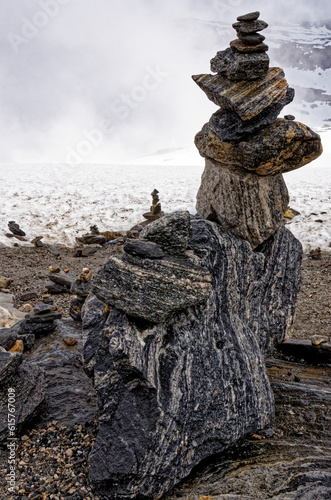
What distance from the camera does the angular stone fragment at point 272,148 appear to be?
705 cm

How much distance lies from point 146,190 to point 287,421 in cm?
2154

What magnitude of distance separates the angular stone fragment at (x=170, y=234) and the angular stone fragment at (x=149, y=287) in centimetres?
38

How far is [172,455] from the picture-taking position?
5.16 m

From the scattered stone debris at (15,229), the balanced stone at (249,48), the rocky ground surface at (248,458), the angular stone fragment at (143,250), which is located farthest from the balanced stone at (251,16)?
the scattered stone debris at (15,229)

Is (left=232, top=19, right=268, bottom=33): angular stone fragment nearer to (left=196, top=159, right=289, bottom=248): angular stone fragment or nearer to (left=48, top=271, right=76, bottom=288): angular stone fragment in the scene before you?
(left=196, top=159, right=289, bottom=248): angular stone fragment

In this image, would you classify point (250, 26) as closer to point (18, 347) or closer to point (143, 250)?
point (143, 250)

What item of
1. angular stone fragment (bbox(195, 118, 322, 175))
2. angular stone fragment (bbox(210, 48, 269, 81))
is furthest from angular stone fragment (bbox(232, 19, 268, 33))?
angular stone fragment (bbox(195, 118, 322, 175))

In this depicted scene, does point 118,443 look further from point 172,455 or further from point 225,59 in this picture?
point 225,59

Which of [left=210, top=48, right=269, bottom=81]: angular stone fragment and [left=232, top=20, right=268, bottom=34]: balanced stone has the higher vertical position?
[left=232, top=20, right=268, bottom=34]: balanced stone

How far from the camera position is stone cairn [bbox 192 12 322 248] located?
695cm

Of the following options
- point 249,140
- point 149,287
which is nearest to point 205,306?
point 149,287

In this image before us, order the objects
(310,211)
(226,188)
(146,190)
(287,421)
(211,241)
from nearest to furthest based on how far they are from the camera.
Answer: (287,421) → (211,241) → (226,188) → (310,211) → (146,190)

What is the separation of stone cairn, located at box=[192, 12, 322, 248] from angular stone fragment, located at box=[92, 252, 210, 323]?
2.30 metres

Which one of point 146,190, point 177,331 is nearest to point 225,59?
point 177,331
